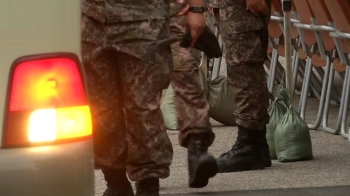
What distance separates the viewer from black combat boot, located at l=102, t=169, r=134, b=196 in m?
5.02

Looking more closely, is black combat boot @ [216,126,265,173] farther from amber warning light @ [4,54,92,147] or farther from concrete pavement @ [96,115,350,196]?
amber warning light @ [4,54,92,147]

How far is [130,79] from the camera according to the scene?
15.5ft

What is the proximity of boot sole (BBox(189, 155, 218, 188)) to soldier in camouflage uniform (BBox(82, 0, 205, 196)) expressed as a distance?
0.62m

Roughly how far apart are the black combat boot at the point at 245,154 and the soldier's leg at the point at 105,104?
1484 millimetres

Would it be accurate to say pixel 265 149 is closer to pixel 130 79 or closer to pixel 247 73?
pixel 247 73

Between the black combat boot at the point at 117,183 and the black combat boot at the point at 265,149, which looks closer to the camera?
the black combat boot at the point at 117,183

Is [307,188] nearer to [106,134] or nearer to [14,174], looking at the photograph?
[106,134]

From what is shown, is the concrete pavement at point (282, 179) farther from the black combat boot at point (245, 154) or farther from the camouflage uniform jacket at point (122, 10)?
the camouflage uniform jacket at point (122, 10)

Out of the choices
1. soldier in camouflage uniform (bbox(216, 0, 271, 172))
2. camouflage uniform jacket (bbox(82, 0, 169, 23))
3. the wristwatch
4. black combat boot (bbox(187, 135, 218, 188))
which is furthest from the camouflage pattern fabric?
camouflage uniform jacket (bbox(82, 0, 169, 23))

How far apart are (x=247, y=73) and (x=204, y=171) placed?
1.01 meters

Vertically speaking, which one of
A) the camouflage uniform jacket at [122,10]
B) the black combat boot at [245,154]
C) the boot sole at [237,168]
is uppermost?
the camouflage uniform jacket at [122,10]

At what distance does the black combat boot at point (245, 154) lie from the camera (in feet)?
21.0

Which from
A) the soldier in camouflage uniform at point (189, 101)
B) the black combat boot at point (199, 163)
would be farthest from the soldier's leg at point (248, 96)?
the black combat boot at point (199, 163)

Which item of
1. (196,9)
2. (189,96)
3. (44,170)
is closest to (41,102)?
(44,170)
